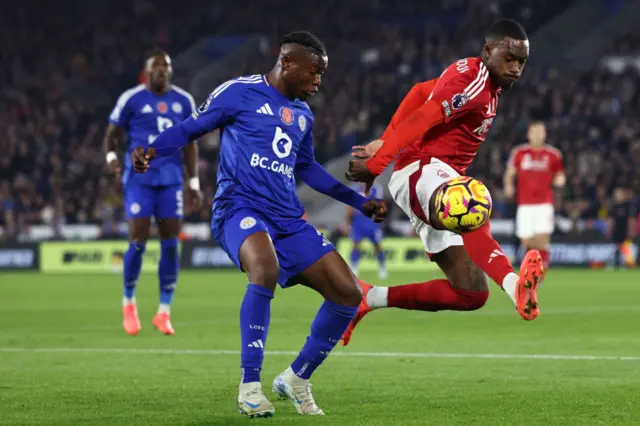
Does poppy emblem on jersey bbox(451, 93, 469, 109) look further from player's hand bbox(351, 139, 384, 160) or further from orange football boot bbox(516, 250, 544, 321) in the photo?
orange football boot bbox(516, 250, 544, 321)

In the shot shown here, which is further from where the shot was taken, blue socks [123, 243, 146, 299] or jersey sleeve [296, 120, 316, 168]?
blue socks [123, 243, 146, 299]

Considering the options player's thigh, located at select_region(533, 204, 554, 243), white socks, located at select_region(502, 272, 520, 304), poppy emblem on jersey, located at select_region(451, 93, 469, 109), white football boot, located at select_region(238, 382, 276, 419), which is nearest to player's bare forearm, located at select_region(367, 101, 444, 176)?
poppy emblem on jersey, located at select_region(451, 93, 469, 109)

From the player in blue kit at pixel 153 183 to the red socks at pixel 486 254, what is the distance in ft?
13.8

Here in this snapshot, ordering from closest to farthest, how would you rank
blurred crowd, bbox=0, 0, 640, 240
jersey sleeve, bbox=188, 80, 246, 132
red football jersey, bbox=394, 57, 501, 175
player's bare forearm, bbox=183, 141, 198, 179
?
jersey sleeve, bbox=188, 80, 246, 132
red football jersey, bbox=394, 57, 501, 175
player's bare forearm, bbox=183, 141, 198, 179
blurred crowd, bbox=0, 0, 640, 240

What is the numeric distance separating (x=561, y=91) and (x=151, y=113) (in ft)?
78.1

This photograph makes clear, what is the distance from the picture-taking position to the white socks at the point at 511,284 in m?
6.96

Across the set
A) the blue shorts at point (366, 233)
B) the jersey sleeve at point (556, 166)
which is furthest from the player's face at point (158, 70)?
the blue shorts at point (366, 233)

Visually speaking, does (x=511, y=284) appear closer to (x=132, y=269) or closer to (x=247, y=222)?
(x=247, y=222)

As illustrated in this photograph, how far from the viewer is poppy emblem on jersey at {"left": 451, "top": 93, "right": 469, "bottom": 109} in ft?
23.4

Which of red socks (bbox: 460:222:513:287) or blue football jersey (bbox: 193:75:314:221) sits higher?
blue football jersey (bbox: 193:75:314:221)

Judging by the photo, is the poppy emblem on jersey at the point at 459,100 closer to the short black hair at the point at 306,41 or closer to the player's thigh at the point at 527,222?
the short black hair at the point at 306,41

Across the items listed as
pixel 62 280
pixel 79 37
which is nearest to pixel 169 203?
pixel 62 280

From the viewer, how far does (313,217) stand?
32.7m

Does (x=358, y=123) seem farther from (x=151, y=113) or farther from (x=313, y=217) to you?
(x=151, y=113)
